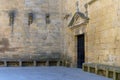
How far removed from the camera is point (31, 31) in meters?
13.9

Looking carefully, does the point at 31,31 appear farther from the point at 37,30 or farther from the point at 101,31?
the point at 101,31

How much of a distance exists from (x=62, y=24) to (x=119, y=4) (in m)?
6.51

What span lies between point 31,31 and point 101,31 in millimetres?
5572

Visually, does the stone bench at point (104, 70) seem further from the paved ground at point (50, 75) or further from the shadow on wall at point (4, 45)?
the shadow on wall at point (4, 45)

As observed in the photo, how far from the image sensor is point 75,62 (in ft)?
39.6

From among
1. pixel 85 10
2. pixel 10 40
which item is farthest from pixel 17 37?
pixel 85 10

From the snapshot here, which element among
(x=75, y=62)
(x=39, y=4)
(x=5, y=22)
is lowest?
(x=75, y=62)

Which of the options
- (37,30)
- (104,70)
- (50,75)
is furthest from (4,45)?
(104,70)

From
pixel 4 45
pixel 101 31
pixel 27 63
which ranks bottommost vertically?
pixel 27 63

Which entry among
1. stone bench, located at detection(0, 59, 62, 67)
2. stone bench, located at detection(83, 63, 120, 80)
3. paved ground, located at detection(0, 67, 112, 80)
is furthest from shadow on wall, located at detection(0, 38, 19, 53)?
stone bench, located at detection(83, 63, 120, 80)

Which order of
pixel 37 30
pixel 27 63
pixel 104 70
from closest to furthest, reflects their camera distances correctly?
pixel 104 70, pixel 27 63, pixel 37 30

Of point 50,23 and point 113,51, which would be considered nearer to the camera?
point 113,51

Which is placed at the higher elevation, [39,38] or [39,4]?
[39,4]

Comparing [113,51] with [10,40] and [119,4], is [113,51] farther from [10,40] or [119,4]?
[10,40]
